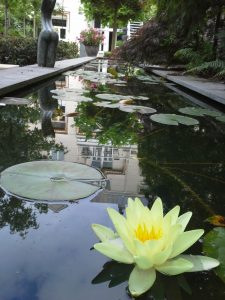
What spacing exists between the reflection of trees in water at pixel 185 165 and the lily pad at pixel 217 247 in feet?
0.67

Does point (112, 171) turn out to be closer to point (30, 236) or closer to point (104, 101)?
point (30, 236)

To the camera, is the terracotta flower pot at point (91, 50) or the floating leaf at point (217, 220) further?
the terracotta flower pot at point (91, 50)

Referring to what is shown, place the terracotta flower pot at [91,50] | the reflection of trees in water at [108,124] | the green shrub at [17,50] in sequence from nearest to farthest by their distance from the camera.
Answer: the reflection of trees in water at [108,124]
the green shrub at [17,50]
the terracotta flower pot at [91,50]

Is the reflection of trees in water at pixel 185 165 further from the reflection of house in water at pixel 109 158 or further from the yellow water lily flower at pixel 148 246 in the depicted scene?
the yellow water lily flower at pixel 148 246

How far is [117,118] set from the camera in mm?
2443

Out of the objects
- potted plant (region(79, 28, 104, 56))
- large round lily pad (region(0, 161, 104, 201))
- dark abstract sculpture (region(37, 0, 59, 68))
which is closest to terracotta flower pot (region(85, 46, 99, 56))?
potted plant (region(79, 28, 104, 56))

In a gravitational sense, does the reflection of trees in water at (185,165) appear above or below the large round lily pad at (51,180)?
below

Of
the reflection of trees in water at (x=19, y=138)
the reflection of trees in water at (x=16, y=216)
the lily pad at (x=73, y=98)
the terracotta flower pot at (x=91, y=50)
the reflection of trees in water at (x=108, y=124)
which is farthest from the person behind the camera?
the terracotta flower pot at (x=91, y=50)

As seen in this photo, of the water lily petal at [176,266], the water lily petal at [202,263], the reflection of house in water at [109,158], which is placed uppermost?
the water lily petal at [176,266]

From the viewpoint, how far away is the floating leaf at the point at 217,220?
977mm

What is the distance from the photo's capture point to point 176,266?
2.06 feet

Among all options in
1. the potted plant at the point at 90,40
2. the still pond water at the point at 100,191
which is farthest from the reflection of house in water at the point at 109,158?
the potted plant at the point at 90,40

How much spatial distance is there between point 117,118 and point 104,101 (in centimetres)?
65

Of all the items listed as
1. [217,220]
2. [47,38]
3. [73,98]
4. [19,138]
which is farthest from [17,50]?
[217,220]
